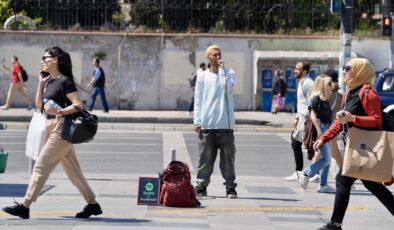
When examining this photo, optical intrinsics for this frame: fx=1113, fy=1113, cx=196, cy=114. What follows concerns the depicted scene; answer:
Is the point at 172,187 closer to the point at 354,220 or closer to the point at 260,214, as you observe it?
the point at 260,214

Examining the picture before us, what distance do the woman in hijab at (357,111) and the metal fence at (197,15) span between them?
24278 millimetres

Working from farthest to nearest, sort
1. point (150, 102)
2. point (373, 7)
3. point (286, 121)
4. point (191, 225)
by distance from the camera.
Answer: point (373, 7)
point (150, 102)
point (286, 121)
point (191, 225)

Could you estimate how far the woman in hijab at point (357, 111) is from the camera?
34.2ft

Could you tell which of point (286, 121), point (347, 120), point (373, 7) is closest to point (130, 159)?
point (347, 120)

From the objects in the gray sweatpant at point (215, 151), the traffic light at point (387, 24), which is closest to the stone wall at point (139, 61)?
the traffic light at point (387, 24)

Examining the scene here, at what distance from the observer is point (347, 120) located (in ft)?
33.5

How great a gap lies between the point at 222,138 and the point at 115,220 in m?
2.63

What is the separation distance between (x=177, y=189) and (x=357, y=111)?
2838 millimetres

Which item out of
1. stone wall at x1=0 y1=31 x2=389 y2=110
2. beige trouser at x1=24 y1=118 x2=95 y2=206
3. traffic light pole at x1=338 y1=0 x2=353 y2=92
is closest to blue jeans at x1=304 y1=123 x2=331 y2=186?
traffic light pole at x1=338 y1=0 x2=353 y2=92

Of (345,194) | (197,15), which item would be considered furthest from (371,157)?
(197,15)

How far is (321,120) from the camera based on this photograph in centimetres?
1472

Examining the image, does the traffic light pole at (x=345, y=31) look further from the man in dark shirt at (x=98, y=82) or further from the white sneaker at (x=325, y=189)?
the man in dark shirt at (x=98, y=82)

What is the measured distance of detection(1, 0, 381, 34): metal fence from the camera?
3488cm

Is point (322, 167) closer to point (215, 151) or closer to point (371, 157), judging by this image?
point (215, 151)
